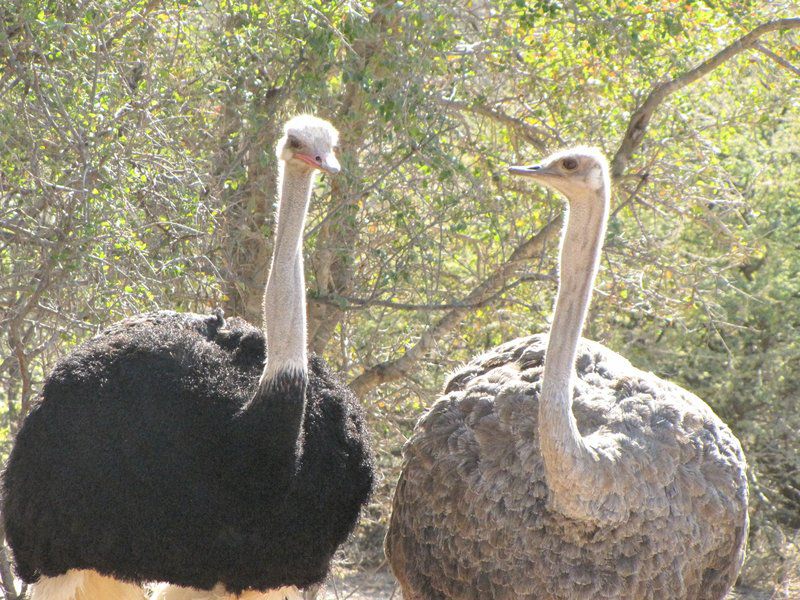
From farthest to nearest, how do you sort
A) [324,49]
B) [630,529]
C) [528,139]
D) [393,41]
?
[528,139], [393,41], [324,49], [630,529]

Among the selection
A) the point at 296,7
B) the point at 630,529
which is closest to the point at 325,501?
the point at 630,529

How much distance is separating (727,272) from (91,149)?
5136mm

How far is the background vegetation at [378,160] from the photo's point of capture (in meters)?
4.87

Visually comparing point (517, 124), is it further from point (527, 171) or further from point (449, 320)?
point (527, 171)

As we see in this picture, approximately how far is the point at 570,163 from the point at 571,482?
1.03 metres

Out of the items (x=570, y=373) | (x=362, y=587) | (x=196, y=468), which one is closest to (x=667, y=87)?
(x=570, y=373)

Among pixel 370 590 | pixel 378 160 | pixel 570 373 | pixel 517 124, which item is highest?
pixel 517 124

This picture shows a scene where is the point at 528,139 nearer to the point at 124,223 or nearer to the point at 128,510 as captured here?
the point at 124,223

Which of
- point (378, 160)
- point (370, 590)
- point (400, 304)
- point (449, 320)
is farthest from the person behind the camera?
point (370, 590)

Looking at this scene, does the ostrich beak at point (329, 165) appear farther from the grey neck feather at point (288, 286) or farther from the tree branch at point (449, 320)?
the tree branch at point (449, 320)

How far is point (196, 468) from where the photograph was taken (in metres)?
4.10

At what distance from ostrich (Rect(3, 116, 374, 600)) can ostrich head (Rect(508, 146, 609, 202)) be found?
0.70 m

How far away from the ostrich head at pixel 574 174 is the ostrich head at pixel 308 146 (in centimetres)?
67

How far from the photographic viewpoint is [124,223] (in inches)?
183
